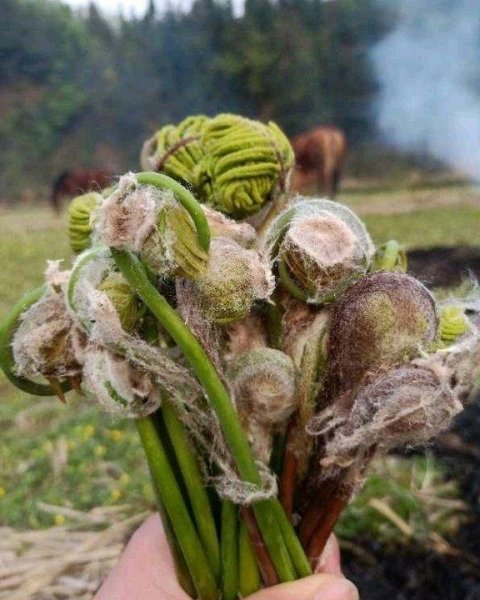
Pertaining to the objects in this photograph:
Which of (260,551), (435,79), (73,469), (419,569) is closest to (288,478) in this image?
(260,551)

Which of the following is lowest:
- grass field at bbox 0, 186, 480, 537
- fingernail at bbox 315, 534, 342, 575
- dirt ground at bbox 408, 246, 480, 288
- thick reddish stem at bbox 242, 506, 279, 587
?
dirt ground at bbox 408, 246, 480, 288

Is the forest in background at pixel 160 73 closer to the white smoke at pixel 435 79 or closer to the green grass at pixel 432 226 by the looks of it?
the white smoke at pixel 435 79

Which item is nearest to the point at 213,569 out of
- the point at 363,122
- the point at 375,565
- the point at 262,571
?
the point at 262,571

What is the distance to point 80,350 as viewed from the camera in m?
0.52

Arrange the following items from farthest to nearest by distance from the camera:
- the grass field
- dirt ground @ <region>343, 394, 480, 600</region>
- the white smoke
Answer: the white smoke, the grass field, dirt ground @ <region>343, 394, 480, 600</region>

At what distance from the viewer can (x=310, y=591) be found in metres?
0.54

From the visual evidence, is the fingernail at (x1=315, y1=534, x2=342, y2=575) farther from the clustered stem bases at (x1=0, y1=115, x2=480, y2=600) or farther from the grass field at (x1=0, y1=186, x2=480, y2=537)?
the grass field at (x1=0, y1=186, x2=480, y2=537)

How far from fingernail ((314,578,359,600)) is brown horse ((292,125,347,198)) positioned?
4.23m

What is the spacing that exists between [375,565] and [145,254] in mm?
882

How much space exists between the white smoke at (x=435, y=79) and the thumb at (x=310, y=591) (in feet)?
13.9

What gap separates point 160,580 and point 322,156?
4364mm

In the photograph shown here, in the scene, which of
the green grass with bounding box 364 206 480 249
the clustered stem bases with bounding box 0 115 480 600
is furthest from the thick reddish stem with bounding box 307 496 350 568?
the green grass with bounding box 364 206 480 249

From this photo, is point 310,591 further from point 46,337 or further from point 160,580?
point 46,337

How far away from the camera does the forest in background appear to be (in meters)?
5.70
